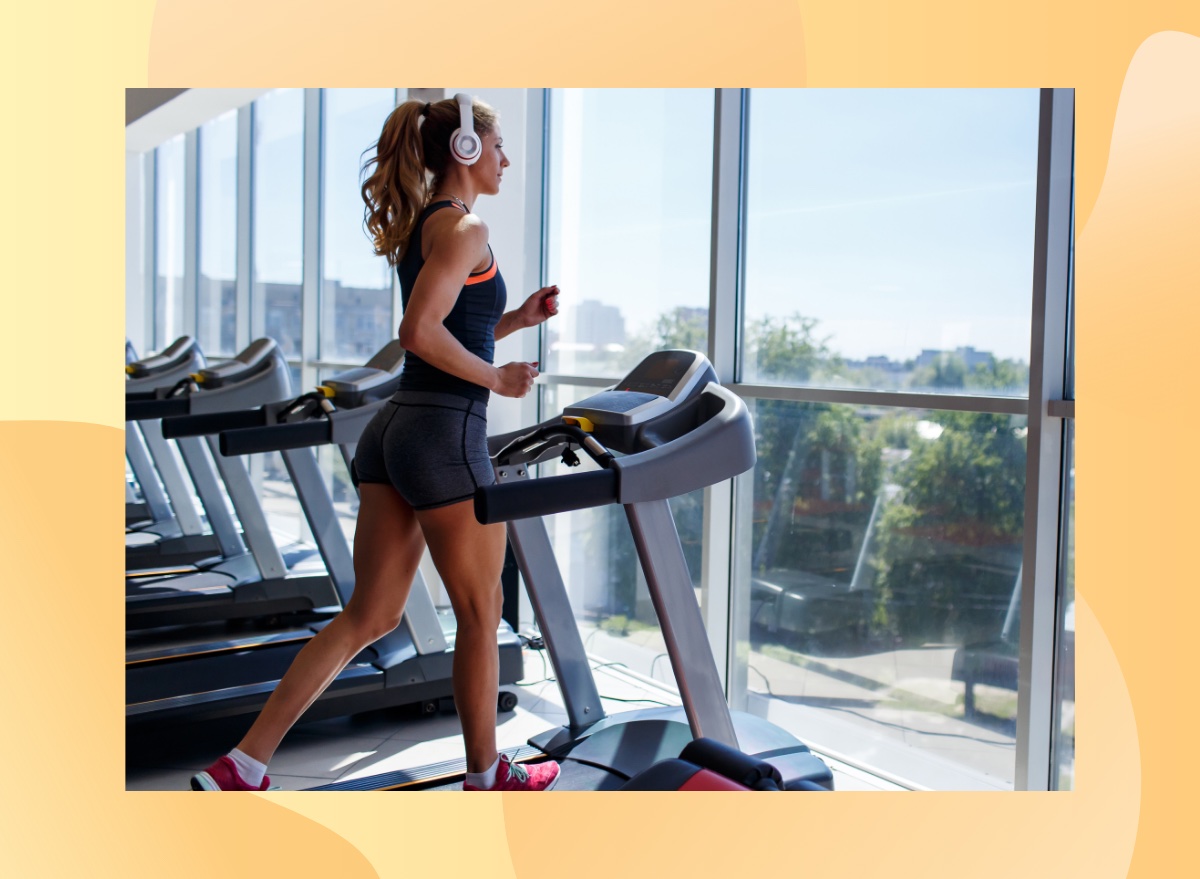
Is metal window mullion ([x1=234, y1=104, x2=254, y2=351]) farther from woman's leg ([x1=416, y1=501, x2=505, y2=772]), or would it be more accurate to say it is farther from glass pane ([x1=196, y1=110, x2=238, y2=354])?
woman's leg ([x1=416, y1=501, x2=505, y2=772])

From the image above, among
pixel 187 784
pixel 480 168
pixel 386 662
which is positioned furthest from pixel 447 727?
pixel 480 168

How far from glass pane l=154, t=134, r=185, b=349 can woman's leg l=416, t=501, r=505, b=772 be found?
716 centimetres

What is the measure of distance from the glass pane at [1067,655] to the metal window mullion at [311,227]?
4556mm

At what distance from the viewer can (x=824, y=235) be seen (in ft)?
9.89

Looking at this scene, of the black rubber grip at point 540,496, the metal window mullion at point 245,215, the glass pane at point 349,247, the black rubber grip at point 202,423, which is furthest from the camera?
the metal window mullion at point 245,215

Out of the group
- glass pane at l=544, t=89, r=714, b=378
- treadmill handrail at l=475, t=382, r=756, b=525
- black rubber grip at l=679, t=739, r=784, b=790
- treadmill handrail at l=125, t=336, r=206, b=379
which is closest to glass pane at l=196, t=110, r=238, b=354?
treadmill handrail at l=125, t=336, r=206, b=379

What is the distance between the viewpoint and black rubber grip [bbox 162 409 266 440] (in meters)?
2.96

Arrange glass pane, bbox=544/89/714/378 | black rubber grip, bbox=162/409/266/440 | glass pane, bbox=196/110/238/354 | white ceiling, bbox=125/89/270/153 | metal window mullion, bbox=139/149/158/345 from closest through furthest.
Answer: black rubber grip, bbox=162/409/266/440 → glass pane, bbox=544/89/714/378 → white ceiling, bbox=125/89/270/153 → glass pane, bbox=196/110/238/354 → metal window mullion, bbox=139/149/158/345

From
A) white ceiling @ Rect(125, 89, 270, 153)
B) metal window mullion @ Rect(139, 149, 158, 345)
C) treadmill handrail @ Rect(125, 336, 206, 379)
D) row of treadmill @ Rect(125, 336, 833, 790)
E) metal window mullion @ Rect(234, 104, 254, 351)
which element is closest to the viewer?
row of treadmill @ Rect(125, 336, 833, 790)

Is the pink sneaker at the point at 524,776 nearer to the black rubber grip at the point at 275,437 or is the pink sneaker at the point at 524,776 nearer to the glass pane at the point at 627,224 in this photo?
the black rubber grip at the point at 275,437

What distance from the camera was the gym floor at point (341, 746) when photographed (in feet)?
9.18

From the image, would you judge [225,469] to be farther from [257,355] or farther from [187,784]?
[187,784]

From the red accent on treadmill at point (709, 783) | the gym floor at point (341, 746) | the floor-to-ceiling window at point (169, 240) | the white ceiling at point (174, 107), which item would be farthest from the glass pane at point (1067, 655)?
the floor-to-ceiling window at point (169, 240)
